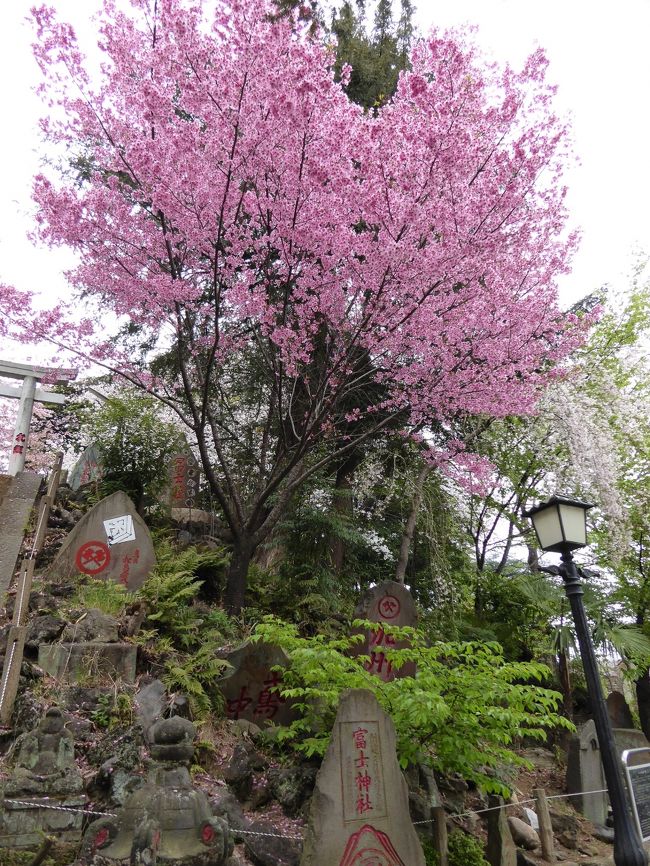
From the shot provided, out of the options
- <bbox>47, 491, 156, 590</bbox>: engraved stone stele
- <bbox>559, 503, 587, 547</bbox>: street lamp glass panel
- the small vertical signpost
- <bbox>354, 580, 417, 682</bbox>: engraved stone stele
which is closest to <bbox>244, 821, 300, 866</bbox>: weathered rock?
<bbox>354, 580, 417, 682</bbox>: engraved stone stele

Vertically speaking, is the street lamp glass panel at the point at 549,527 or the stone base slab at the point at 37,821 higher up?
the street lamp glass panel at the point at 549,527

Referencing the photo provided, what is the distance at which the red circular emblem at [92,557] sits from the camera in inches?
293

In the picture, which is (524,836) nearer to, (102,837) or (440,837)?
(440,837)

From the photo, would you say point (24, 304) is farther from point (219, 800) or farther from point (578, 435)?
point (578, 435)

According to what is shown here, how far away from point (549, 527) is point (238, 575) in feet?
14.8

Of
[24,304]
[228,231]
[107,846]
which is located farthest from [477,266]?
[107,846]

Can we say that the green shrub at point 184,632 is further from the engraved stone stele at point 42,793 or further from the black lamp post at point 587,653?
the black lamp post at point 587,653

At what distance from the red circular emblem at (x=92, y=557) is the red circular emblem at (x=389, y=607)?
3756mm

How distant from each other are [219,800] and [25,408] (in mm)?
13147

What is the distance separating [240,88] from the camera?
6719 millimetres

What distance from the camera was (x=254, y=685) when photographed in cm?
612

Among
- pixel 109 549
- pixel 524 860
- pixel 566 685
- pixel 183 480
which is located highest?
pixel 183 480

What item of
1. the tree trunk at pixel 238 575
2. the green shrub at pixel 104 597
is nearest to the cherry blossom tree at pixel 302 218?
the tree trunk at pixel 238 575

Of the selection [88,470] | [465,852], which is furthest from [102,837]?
[88,470]
